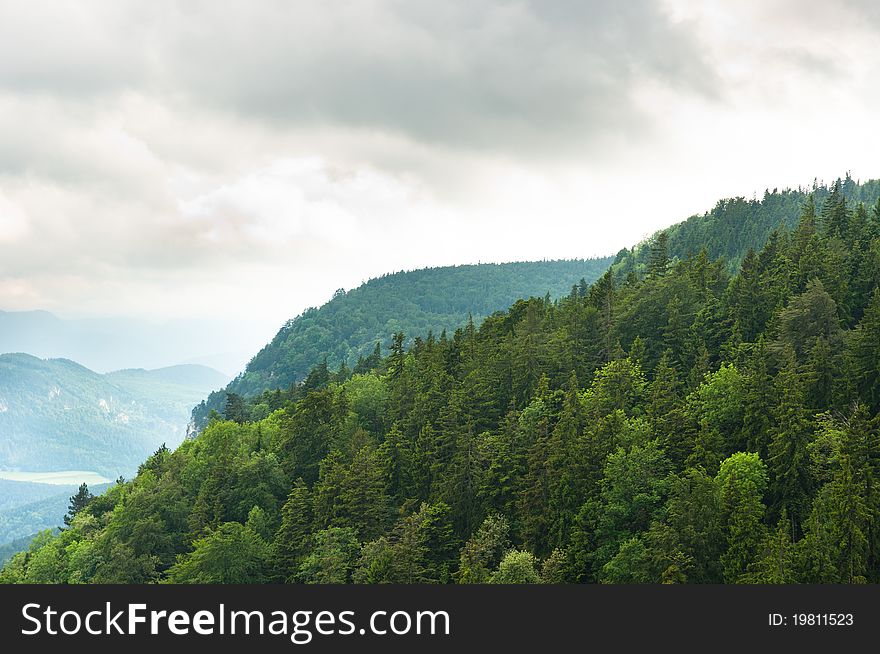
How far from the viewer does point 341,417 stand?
376 feet

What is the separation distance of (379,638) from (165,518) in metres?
87.5

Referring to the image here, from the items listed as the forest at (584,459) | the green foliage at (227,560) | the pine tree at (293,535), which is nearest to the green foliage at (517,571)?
the forest at (584,459)

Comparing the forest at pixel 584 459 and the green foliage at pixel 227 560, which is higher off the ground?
the forest at pixel 584 459

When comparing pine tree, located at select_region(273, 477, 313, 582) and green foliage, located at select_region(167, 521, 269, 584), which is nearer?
green foliage, located at select_region(167, 521, 269, 584)

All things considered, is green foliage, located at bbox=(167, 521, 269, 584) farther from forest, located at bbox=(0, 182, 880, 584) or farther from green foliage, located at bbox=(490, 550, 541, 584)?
green foliage, located at bbox=(490, 550, 541, 584)

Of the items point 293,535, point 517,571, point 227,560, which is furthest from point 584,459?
point 227,560

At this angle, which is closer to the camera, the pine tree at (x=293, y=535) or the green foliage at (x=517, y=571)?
the green foliage at (x=517, y=571)

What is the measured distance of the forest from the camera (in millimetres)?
61812

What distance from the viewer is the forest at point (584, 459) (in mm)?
61812

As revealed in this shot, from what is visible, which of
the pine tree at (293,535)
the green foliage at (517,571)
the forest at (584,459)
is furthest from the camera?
the pine tree at (293,535)

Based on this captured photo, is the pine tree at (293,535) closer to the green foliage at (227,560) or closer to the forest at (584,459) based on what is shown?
the forest at (584,459)

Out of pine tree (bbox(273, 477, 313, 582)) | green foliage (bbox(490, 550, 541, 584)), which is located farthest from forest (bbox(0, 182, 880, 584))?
pine tree (bbox(273, 477, 313, 582))

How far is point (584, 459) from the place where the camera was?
75438 mm

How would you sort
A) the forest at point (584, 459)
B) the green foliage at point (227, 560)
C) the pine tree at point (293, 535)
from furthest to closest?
the pine tree at point (293, 535) → the green foliage at point (227, 560) → the forest at point (584, 459)
